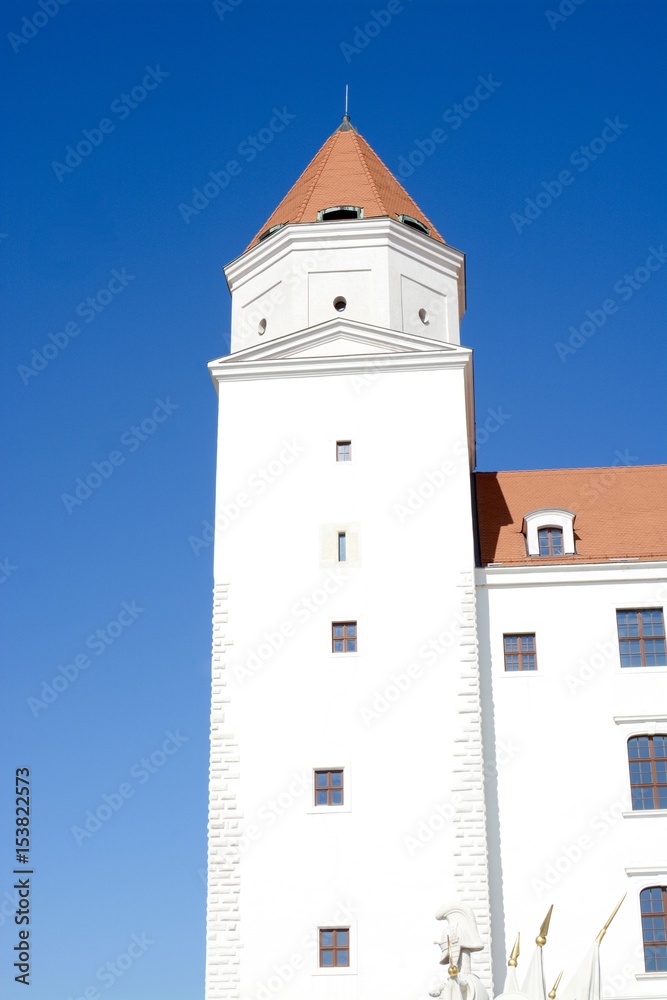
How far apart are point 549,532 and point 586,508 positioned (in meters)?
1.83

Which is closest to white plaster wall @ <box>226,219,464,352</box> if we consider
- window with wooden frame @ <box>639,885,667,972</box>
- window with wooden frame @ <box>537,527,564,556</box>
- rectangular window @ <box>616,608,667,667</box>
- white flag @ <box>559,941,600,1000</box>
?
window with wooden frame @ <box>537,527,564,556</box>

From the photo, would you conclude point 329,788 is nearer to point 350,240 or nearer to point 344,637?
point 344,637

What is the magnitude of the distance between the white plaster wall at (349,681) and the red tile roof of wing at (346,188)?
4.92 metres

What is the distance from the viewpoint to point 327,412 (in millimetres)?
31391

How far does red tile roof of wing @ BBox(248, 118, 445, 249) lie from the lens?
1344 inches

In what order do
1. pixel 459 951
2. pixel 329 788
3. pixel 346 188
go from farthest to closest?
pixel 346 188 → pixel 329 788 → pixel 459 951

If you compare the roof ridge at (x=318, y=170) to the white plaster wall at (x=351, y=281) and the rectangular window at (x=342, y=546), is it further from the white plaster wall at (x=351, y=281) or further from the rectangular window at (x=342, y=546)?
the rectangular window at (x=342, y=546)

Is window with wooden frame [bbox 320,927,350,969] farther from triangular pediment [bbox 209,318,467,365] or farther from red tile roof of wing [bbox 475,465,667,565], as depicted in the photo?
triangular pediment [bbox 209,318,467,365]

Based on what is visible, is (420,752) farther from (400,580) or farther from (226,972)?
(226,972)

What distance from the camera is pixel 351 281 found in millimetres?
32719

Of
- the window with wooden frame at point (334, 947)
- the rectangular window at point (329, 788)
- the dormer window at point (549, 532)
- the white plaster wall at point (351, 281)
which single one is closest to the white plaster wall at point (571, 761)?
the dormer window at point (549, 532)

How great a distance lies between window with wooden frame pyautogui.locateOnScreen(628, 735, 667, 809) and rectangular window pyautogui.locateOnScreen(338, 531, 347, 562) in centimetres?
696

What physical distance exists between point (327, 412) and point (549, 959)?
12.2 meters

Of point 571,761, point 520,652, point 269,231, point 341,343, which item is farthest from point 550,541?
point 269,231
